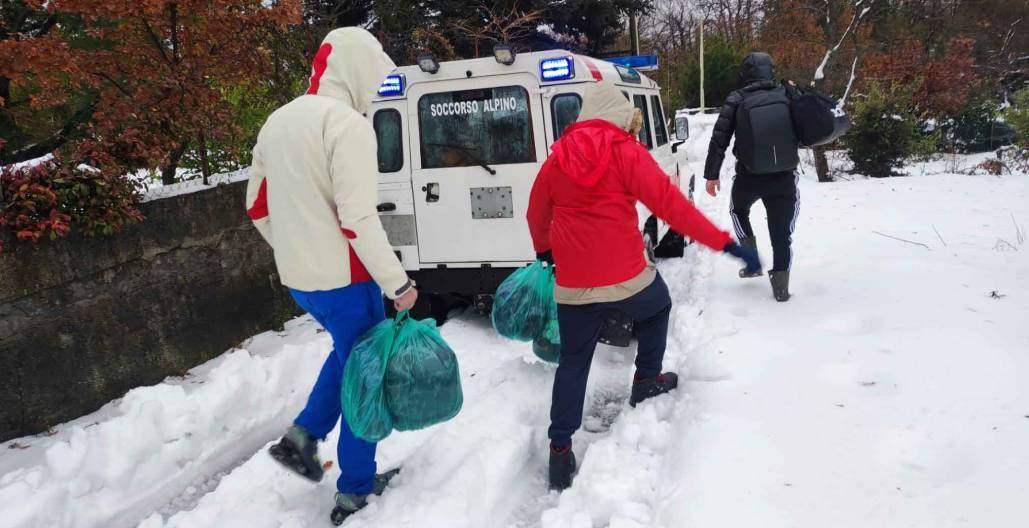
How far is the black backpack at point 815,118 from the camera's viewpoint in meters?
4.41

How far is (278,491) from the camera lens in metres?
3.21

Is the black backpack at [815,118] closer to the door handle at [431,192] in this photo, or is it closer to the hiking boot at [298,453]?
the door handle at [431,192]

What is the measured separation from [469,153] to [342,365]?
2705 millimetres

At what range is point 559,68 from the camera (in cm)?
474

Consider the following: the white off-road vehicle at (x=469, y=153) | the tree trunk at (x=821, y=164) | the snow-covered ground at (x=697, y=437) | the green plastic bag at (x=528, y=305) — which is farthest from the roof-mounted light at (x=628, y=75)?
the tree trunk at (x=821, y=164)

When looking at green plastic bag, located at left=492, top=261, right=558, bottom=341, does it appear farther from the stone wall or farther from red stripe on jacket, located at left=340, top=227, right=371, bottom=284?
the stone wall

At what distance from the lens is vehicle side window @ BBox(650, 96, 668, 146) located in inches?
257

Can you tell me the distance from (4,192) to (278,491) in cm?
271

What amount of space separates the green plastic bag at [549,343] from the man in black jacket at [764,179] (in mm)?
1475

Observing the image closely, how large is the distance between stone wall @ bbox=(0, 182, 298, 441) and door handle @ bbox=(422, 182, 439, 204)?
1899 mm

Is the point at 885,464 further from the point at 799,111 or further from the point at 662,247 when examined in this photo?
the point at 662,247

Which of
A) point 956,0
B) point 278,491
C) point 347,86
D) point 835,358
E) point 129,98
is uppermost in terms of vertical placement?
point 956,0

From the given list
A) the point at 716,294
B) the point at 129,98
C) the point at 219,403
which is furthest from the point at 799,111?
the point at 129,98

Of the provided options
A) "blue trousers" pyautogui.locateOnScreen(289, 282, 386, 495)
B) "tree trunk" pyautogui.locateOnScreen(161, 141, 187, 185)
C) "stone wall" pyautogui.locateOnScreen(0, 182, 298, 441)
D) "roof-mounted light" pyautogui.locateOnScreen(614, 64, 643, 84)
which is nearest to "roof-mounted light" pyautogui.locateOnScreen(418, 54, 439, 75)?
"roof-mounted light" pyautogui.locateOnScreen(614, 64, 643, 84)
